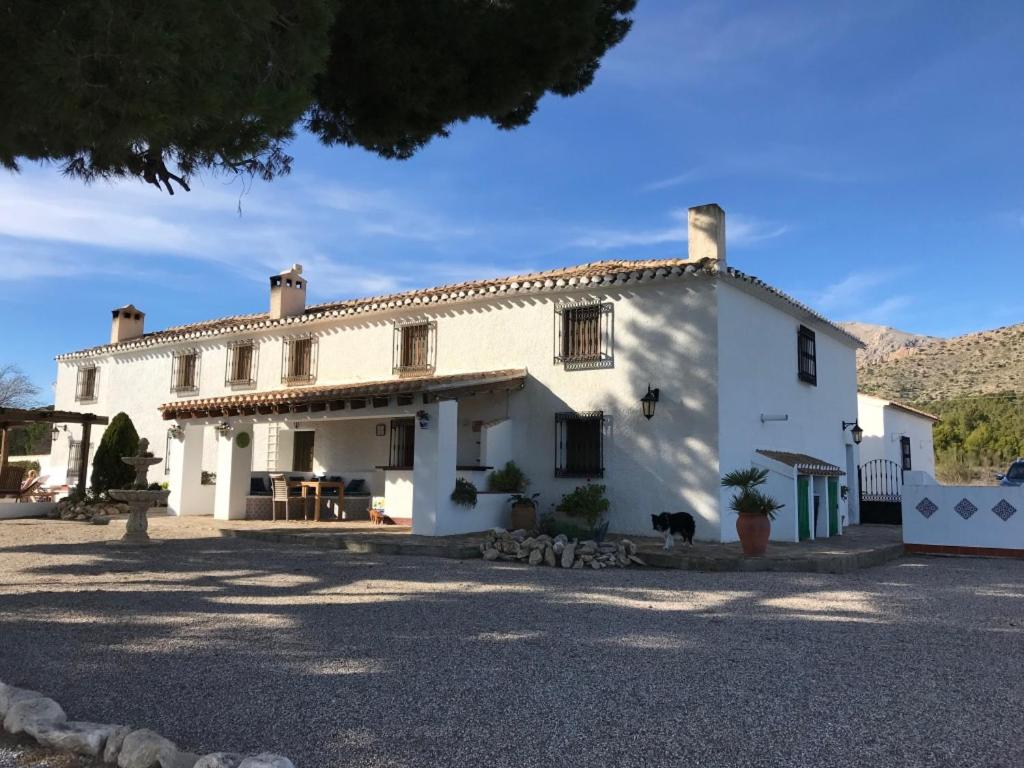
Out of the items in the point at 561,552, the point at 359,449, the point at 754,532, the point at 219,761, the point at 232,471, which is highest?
the point at 359,449

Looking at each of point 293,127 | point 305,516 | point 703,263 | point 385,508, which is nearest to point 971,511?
point 703,263

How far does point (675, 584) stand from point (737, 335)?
6.02m

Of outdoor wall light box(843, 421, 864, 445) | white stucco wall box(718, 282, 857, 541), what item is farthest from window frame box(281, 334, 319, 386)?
outdoor wall light box(843, 421, 864, 445)

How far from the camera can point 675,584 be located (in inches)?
338

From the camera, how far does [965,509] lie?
11.6 metres

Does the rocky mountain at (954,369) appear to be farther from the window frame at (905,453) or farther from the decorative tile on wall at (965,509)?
the decorative tile on wall at (965,509)

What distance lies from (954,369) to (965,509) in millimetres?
39894

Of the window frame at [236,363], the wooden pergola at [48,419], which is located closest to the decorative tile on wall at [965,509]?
the window frame at [236,363]

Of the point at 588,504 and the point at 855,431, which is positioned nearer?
the point at 588,504

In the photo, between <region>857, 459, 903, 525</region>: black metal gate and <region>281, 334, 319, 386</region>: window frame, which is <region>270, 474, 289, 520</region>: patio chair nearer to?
<region>281, 334, 319, 386</region>: window frame

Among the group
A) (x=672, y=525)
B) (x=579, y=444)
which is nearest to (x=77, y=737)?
(x=672, y=525)

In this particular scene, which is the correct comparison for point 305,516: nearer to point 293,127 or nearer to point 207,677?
point 293,127

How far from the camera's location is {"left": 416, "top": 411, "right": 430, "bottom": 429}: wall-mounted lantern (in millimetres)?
12273

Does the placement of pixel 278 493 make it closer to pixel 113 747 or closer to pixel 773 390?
pixel 773 390
